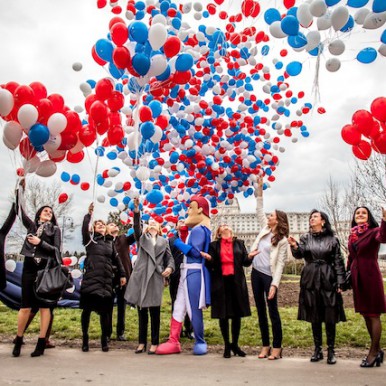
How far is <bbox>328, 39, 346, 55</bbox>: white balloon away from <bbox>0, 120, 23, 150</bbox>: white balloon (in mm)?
3188

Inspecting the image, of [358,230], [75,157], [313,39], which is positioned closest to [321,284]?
[358,230]

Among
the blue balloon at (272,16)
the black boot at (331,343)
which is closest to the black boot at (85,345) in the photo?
the black boot at (331,343)

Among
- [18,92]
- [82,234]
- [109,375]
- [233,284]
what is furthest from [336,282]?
[18,92]

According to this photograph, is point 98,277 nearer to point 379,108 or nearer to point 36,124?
point 36,124

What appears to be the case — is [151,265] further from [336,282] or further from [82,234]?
[336,282]

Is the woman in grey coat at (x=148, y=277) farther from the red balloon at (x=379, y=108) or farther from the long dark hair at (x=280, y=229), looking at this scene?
the red balloon at (x=379, y=108)

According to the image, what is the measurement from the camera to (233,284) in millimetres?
4656

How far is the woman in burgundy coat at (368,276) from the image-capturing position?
3998 mm

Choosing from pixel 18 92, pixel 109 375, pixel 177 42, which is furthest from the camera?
pixel 177 42

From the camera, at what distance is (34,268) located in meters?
4.52

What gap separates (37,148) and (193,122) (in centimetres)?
277

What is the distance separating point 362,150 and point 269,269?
1623 mm

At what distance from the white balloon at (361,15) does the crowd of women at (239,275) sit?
5.92 feet

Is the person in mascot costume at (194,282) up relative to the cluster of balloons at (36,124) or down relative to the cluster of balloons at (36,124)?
down
